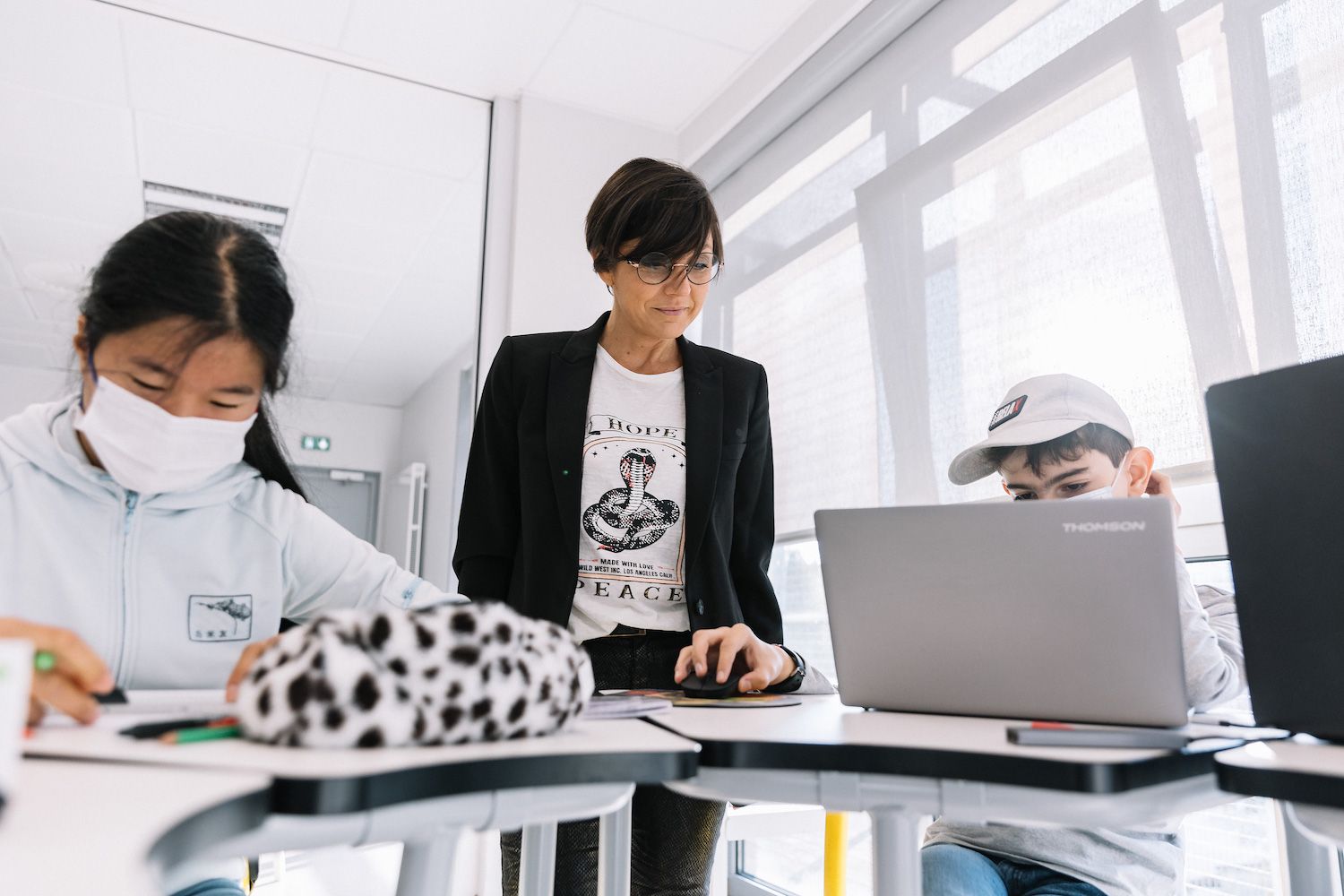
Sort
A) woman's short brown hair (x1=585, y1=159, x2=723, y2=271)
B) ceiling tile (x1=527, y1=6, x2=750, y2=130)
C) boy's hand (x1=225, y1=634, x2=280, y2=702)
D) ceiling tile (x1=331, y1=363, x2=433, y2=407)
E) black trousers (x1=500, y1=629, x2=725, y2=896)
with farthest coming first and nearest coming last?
1. ceiling tile (x1=331, y1=363, x2=433, y2=407)
2. ceiling tile (x1=527, y1=6, x2=750, y2=130)
3. woman's short brown hair (x1=585, y1=159, x2=723, y2=271)
4. black trousers (x1=500, y1=629, x2=725, y2=896)
5. boy's hand (x1=225, y1=634, x2=280, y2=702)

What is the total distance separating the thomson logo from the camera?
0.85m

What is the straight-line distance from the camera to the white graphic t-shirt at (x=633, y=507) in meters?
1.36

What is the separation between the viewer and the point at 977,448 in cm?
143

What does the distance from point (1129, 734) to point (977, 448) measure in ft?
2.41

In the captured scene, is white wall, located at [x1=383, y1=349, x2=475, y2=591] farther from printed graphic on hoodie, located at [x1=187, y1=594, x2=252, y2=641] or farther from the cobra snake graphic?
printed graphic on hoodie, located at [x1=187, y1=594, x2=252, y2=641]

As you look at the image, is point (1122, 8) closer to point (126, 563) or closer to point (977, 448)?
point (977, 448)

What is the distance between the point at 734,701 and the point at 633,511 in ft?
1.41

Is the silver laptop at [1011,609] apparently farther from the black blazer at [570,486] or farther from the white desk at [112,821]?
the white desk at [112,821]

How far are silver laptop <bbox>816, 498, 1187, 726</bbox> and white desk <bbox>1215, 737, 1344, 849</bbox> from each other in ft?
0.45

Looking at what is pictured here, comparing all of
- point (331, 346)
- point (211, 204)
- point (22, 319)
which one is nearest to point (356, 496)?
point (331, 346)

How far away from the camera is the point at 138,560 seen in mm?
1047

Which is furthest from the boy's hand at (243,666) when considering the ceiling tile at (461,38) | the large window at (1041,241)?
the ceiling tile at (461,38)

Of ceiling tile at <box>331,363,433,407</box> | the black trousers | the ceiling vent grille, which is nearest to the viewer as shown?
the black trousers

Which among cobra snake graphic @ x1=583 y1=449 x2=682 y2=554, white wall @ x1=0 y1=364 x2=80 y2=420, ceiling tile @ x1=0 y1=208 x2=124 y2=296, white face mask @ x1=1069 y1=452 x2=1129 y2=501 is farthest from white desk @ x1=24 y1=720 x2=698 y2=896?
white wall @ x1=0 y1=364 x2=80 y2=420
